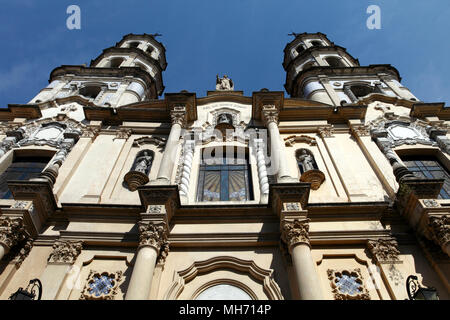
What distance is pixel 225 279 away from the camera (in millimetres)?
8578


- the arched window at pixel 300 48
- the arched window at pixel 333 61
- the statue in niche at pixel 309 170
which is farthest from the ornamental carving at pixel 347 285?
the arched window at pixel 300 48

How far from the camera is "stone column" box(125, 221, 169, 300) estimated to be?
7223 mm

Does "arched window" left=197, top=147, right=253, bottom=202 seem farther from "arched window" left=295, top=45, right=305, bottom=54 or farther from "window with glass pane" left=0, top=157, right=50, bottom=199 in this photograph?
"arched window" left=295, top=45, right=305, bottom=54

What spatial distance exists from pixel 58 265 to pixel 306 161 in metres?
8.38

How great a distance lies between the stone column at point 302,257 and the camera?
7.08m

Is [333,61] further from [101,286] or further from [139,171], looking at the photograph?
[101,286]

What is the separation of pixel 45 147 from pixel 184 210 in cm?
691

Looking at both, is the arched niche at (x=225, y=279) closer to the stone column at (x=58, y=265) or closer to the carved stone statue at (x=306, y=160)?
the stone column at (x=58, y=265)

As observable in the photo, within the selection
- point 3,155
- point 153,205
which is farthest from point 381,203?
point 3,155

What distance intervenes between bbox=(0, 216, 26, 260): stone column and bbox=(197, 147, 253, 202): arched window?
4.99 meters

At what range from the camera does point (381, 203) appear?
964 centimetres

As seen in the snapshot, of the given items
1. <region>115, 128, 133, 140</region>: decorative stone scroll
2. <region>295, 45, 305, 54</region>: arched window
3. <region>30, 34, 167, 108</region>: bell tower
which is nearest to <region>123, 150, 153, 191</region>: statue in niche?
<region>115, 128, 133, 140</region>: decorative stone scroll

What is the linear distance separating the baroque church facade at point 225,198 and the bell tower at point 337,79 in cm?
96

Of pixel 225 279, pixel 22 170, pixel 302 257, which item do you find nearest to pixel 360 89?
pixel 302 257
